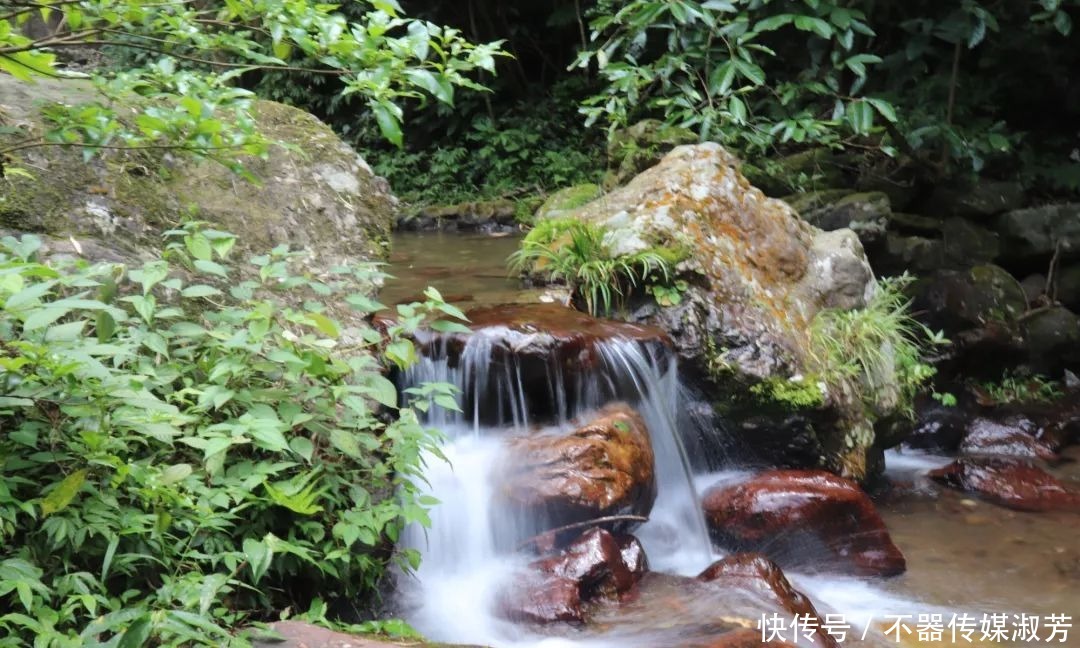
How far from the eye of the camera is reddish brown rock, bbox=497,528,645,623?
3570 millimetres

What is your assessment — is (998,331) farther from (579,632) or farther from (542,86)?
(542,86)

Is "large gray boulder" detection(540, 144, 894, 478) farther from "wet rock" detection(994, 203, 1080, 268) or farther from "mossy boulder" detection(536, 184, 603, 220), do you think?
"wet rock" detection(994, 203, 1080, 268)

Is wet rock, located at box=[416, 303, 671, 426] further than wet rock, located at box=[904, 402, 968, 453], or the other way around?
wet rock, located at box=[904, 402, 968, 453]

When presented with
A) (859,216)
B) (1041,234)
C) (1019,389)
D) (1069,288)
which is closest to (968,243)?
(1041,234)

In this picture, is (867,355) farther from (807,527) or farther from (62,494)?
(62,494)

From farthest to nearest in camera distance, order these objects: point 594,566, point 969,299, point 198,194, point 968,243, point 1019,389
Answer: point 968,243, point 969,299, point 1019,389, point 198,194, point 594,566

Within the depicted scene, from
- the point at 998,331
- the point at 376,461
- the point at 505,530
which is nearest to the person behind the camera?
the point at 376,461

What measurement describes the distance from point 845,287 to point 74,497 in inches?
197

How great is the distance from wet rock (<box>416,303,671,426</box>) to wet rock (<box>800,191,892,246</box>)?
11.4ft

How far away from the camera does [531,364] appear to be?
14.5ft

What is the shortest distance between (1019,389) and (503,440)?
4.87 metres

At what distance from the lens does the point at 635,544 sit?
4.07 meters

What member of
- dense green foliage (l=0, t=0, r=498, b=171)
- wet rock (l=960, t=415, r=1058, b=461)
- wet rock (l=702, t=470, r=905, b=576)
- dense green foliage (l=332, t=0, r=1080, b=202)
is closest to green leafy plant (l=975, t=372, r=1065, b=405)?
wet rock (l=960, t=415, r=1058, b=461)

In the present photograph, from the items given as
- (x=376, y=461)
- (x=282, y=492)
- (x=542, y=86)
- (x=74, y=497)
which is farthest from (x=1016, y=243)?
(x=542, y=86)
